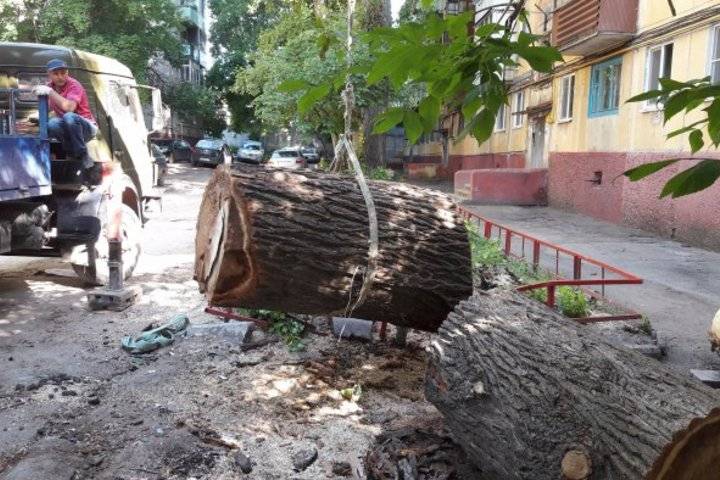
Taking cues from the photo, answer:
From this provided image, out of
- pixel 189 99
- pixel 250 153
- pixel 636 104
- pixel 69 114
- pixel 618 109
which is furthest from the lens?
pixel 250 153

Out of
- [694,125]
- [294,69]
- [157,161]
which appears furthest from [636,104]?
[694,125]

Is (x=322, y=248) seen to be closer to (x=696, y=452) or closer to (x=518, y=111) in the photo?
(x=696, y=452)

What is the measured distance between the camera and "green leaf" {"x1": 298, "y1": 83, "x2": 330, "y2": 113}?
6.58ft

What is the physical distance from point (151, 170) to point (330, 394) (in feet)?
17.4

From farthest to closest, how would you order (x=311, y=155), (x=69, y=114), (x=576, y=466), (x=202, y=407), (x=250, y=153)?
1. (x=311, y=155)
2. (x=250, y=153)
3. (x=69, y=114)
4. (x=202, y=407)
5. (x=576, y=466)

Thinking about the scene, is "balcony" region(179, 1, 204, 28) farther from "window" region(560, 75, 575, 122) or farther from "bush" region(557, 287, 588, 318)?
"bush" region(557, 287, 588, 318)

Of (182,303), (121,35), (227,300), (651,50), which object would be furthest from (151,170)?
(121,35)

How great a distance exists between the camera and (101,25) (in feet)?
68.8

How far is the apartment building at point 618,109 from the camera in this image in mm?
10750

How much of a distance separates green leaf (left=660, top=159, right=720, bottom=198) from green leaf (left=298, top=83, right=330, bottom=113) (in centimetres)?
104

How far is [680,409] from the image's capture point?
2.51 m

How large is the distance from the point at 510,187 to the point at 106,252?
12310mm

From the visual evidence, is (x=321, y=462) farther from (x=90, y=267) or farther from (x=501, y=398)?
(x=90, y=267)

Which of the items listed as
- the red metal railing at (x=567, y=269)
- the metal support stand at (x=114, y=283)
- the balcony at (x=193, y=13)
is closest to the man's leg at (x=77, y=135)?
the metal support stand at (x=114, y=283)
